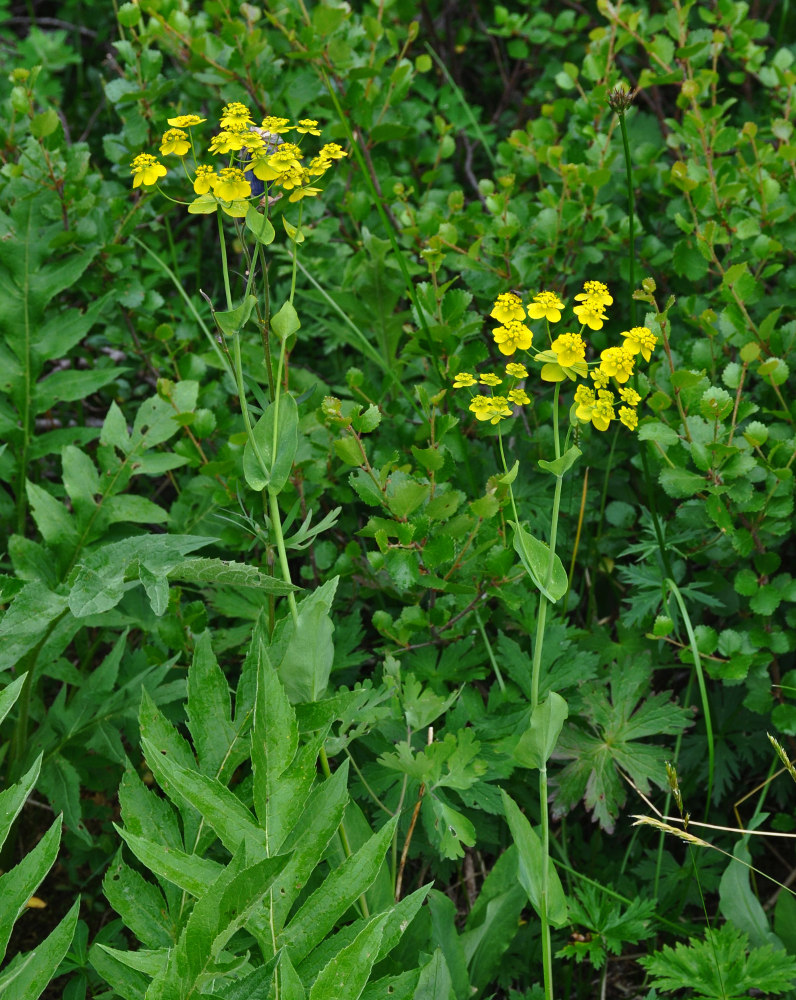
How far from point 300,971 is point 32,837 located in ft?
3.09

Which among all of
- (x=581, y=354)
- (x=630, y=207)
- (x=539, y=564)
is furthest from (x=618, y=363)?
(x=630, y=207)

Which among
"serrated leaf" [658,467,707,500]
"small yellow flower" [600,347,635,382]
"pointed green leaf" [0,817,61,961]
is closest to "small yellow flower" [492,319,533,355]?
"small yellow flower" [600,347,635,382]

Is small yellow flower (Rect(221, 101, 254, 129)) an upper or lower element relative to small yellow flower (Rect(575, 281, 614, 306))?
upper

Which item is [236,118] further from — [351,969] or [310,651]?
[351,969]

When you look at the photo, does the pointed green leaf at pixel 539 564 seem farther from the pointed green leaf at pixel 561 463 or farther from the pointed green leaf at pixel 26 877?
the pointed green leaf at pixel 26 877

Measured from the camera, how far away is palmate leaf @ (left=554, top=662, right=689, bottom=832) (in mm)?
1751

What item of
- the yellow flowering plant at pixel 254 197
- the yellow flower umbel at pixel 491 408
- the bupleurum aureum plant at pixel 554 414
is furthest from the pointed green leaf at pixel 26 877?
the yellow flower umbel at pixel 491 408

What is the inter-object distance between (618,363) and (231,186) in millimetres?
559

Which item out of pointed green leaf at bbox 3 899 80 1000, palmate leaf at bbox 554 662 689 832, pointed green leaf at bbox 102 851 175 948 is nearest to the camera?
pointed green leaf at bbox 3 899 80 1000

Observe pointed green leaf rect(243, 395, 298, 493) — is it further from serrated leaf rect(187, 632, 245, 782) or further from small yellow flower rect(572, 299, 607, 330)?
small yellow flower rect(572, 299, 607, 330)

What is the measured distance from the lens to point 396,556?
1705mm

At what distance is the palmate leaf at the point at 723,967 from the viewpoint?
1.49 metres

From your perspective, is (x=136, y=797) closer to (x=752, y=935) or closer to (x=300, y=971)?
(x=300, y=971)

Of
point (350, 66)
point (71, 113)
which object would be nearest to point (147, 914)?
point (350, 66)
